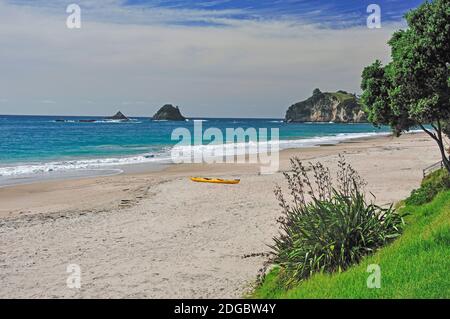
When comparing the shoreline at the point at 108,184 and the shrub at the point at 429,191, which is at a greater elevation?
the shrub at the point at 429,191

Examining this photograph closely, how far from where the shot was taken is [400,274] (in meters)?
6.93

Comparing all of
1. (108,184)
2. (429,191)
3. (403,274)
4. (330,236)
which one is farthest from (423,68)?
(108,184)

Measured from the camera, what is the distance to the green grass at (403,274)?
6.43m

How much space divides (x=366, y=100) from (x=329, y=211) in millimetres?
6803

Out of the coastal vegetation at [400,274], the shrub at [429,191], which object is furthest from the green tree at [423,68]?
the coastal vegetation at [400,274]

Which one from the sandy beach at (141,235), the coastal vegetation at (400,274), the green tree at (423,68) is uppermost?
the green tree at (423,68)

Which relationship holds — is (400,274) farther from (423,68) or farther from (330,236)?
(423,68)

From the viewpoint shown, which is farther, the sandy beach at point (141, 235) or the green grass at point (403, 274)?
the sandy beach at point (141, 235)

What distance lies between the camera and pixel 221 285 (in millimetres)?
9953

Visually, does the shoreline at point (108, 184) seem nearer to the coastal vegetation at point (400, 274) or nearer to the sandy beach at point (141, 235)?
the sandy beach at point (141, 235)

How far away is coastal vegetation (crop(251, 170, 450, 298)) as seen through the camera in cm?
645
